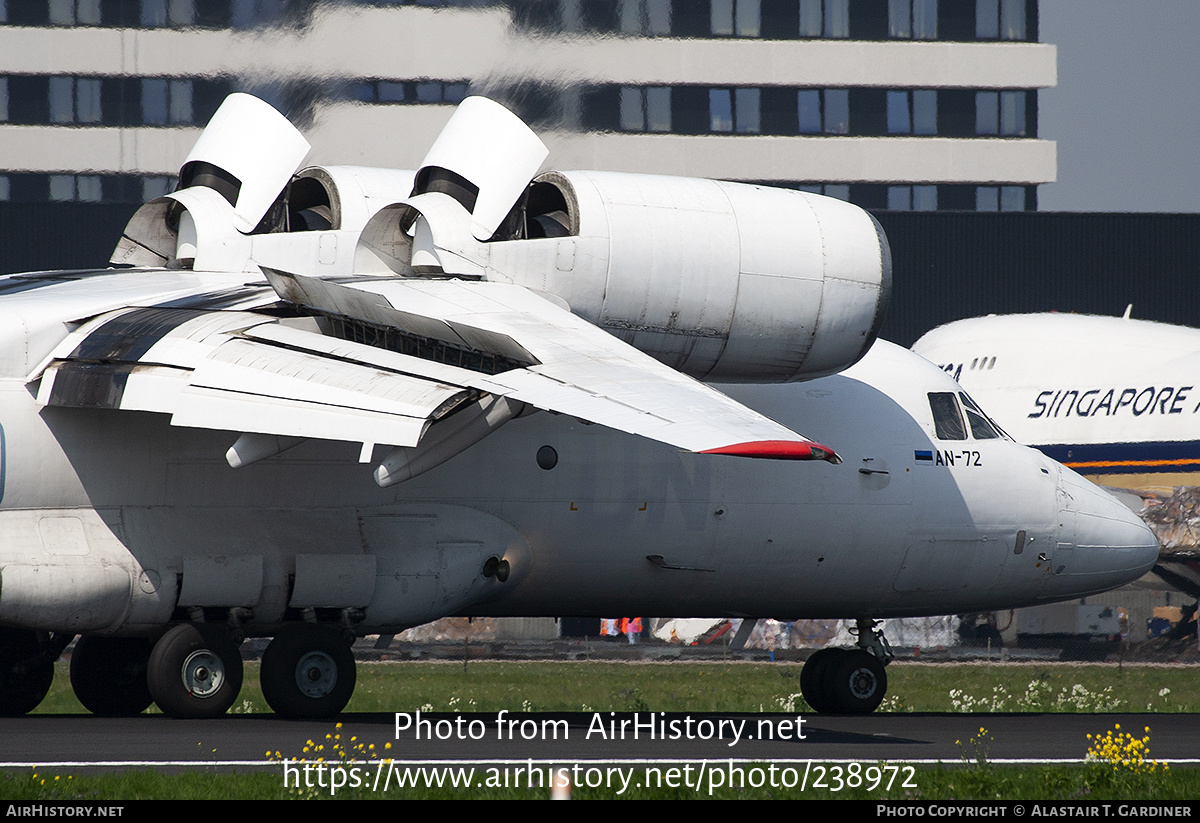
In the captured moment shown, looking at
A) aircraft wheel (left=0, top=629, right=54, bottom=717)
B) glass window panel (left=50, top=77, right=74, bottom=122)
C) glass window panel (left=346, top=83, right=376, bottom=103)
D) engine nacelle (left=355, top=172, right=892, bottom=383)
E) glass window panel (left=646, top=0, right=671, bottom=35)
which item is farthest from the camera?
glass window panel (left=50, top=77, right=74, bottom=122)

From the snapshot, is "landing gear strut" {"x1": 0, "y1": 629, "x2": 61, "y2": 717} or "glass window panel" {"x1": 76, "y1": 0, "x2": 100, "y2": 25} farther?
"glass window panel" {"x1": 76, "y1": 0, "x2": 100, "y2": 25}

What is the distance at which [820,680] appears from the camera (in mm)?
18359

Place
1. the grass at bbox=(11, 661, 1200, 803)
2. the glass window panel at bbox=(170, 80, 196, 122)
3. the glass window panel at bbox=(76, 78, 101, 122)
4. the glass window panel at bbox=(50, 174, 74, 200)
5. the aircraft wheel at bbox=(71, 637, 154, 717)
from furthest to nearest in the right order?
the glass window panel at bbox=(50, 174, 74, 200), the glass window panel at bbox=(76, 78, 101, 122), the glass window panel at bbox=(170, 80, 196, 122), the aircraft wheel at bbox=(71, 637, 154, 717), the grass at bbox=(11, 661, 1200, 803)

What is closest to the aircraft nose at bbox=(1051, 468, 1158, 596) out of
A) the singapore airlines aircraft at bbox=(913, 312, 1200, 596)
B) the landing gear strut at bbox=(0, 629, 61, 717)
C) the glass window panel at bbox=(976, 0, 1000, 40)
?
the landing gear strut at bbox=(0, 629, 61, 717)

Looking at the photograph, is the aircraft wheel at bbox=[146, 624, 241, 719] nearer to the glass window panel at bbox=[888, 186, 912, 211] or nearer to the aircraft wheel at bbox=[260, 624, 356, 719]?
the aircraft wheel at bbox=[260, 624, 356, 719]

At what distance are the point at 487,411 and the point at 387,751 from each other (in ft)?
9.92

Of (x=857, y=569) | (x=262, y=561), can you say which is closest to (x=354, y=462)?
(x=262, y=561)

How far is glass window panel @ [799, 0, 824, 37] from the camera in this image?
57500 millimetres

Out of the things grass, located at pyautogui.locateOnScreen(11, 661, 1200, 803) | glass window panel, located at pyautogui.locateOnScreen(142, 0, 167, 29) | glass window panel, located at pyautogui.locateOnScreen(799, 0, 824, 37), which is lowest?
grass, located at pyautogui.locateOnScreen(11, 661, 1200, 803)

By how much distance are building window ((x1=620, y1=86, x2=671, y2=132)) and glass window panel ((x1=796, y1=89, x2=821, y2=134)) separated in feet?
26.2

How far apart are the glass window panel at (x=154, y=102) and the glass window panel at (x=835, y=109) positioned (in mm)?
25453

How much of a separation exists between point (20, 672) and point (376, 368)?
678 cm

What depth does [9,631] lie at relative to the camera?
16938 millimetres

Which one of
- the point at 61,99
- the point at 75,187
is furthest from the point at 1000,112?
the point at 61,99
